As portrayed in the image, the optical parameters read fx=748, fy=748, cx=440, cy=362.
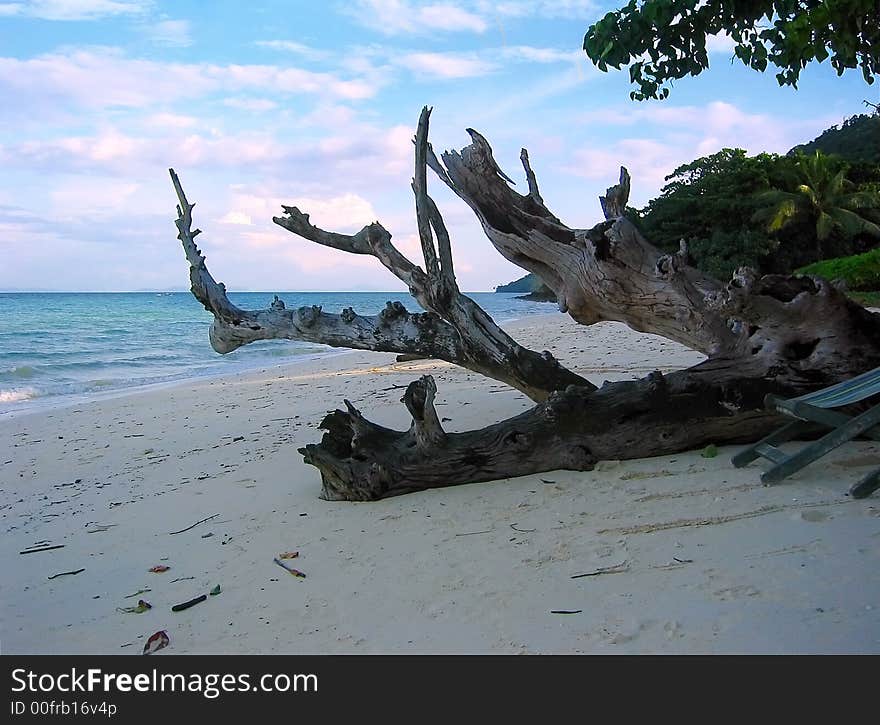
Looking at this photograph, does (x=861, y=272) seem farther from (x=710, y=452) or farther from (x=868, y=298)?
(x=710, y=452)

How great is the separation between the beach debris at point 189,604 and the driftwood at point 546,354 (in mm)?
1506

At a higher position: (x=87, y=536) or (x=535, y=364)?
(x=535, y=364)

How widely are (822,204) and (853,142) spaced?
16231mm

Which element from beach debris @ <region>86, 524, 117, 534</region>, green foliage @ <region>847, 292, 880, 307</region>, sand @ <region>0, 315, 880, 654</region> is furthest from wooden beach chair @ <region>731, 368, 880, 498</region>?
green foliage @ <region>847, 292, 880, 307</region>

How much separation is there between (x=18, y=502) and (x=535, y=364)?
4.38 m

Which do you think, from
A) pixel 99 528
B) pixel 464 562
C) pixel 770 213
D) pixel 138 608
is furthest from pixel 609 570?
pixel 770 213

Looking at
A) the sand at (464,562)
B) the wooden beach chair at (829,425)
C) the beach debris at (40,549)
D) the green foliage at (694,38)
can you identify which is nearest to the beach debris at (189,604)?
the sand at (464,562)

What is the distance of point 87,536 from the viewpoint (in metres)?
4.96

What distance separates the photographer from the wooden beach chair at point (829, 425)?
13.3 ft

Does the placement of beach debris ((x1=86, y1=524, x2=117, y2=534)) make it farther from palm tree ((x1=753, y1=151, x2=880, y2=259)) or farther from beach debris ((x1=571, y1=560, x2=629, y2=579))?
palm tree ((x1=753, y1=151, x2=880, y2=259))

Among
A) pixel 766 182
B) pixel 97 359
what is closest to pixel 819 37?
pixel 97 359

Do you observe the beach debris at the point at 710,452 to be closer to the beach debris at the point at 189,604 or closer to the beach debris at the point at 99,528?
the beach debris at the point at 189,604
